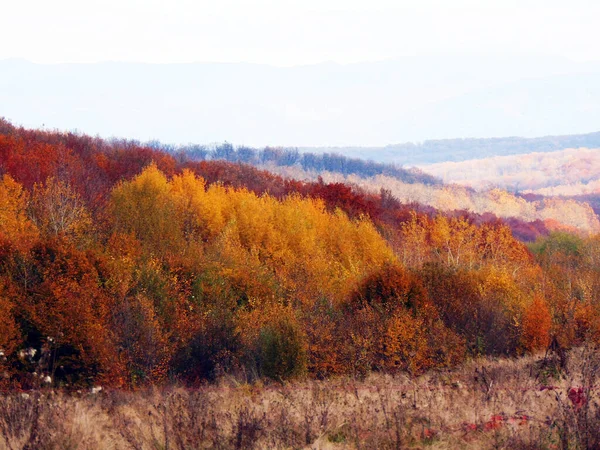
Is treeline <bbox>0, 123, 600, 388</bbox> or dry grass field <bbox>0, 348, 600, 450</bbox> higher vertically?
dry grass field <bbox>0, 348, 600, 450</bbox>

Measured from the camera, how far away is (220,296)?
3975 cm

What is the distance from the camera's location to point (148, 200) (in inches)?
2137

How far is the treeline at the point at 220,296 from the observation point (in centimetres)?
2866

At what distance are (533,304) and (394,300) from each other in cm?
667

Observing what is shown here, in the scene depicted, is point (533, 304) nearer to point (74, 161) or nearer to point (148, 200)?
point (148, 200)

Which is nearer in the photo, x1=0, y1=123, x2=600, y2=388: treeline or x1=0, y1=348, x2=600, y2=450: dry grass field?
x1=0, y1=348, x2=600, y2=450: dry grass field

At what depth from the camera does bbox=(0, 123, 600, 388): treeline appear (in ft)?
94.0

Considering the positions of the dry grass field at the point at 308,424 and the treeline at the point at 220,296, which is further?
the treeline at the point at 220,296

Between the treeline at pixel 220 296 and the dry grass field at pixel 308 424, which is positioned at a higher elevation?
the dry grass field at pixel 308 424

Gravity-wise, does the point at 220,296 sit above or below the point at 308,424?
below

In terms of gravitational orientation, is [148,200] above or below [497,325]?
above

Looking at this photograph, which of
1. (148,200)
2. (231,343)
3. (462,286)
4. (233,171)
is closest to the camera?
(231,343)

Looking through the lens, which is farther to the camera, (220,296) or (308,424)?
(220,296)

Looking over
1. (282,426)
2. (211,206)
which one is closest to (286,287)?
(211,206)
